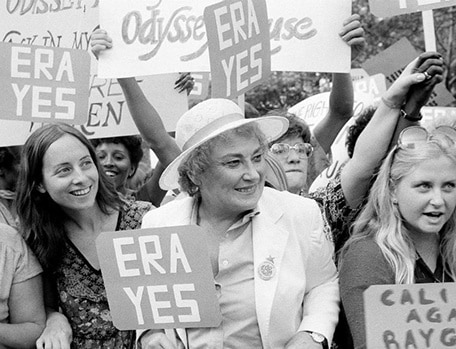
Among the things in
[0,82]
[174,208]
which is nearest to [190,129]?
[174,208]

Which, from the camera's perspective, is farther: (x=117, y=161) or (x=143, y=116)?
(x=117, y=161)

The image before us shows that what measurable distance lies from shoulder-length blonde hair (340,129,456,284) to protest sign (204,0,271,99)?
0.78 m

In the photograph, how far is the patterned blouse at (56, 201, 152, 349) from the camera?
3566mm

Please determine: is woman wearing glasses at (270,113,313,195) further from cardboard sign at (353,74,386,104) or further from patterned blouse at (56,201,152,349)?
cardboard sign at (353,74,386,104)

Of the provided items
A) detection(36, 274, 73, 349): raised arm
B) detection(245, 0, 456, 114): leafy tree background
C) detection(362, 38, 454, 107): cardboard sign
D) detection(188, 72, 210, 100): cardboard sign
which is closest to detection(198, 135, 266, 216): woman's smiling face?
detection(36, 274, 73, 349): raised arm

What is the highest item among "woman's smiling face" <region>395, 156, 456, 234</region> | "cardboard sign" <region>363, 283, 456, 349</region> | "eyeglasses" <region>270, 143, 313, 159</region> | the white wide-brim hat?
the white wide-brim hat

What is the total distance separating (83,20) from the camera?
4633mm

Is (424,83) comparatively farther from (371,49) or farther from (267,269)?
(371,49)

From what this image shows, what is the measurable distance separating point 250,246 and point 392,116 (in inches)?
28.5

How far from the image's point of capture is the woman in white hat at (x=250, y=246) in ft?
10.3

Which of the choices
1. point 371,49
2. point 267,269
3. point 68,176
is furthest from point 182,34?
point 371,49

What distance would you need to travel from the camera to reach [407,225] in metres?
3.26

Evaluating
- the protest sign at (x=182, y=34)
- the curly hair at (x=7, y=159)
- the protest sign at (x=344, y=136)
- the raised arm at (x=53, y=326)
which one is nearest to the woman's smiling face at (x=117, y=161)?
the curly hair at (x=7, y=159)

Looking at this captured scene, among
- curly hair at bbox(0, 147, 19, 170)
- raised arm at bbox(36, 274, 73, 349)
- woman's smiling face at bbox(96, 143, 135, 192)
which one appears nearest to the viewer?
raised arm at bbox(36, 274, 73, 349)
